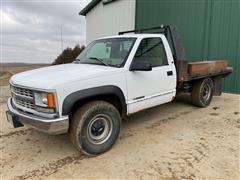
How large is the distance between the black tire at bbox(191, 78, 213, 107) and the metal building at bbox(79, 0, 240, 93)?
239cm

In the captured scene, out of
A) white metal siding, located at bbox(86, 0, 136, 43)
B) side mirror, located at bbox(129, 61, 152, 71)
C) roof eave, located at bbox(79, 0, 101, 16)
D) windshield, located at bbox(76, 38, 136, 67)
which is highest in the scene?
roof eave, located at bbox(79, 0, 101, 16)

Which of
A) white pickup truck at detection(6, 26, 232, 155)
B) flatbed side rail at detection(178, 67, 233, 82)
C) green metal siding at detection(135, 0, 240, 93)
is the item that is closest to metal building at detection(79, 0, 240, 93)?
green metal siding at detection(135, 0, 240, 93)

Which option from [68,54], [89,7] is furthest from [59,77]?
[68,54]

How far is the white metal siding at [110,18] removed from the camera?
12.4m

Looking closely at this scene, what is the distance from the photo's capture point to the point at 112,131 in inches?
154

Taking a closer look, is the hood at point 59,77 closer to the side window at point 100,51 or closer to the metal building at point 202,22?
the side window at point 100,51

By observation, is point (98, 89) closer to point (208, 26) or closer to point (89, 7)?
point (208, 26)

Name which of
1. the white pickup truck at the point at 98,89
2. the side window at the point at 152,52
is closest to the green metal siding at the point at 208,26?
the white pickup truck at the point at 98,89

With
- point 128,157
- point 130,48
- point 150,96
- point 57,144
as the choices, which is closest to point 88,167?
point 128,157

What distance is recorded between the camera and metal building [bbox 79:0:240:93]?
8328mm

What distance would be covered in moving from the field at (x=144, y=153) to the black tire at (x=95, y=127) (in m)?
0.18

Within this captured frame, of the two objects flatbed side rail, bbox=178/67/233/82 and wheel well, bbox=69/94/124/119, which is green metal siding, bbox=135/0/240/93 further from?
wheel well, bbox=69/94/124/119

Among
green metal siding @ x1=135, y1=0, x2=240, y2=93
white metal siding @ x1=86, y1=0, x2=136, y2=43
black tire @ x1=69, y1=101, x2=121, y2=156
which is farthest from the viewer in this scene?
white metal siding @ x1=86, y1=0, x2=136, y2=43

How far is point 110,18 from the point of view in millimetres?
14102
